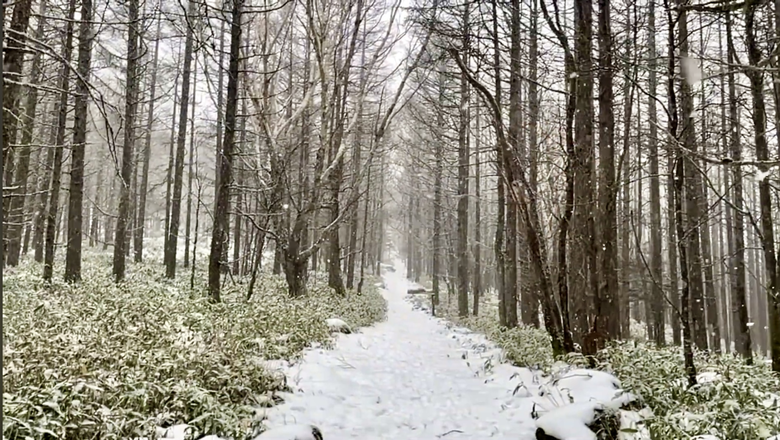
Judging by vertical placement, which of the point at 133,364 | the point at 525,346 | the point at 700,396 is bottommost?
the point at 525,346

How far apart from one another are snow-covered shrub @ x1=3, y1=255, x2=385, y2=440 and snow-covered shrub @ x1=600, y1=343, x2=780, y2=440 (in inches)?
141

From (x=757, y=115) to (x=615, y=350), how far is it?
180 inches

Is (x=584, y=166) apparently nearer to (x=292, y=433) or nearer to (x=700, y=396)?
(x=700, y=396)

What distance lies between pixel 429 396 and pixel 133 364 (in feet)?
10.8

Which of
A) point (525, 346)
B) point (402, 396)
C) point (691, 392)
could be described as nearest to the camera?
point (691, 392)

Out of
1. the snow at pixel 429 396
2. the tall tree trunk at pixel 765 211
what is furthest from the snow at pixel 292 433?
the tall tree trunk at pixel 765 211

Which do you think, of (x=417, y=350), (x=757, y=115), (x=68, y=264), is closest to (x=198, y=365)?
(x=417, y=350)

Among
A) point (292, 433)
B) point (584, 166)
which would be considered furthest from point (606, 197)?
point (292, 433)

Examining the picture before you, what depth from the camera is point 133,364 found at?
4.43 meters

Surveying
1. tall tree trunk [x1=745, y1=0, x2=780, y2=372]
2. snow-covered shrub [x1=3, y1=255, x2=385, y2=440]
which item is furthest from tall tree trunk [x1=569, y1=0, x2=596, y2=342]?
snow-covered shrub [x1=3, y1=255, x2=385, y2=440]

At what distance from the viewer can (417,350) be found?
9188 millimetres

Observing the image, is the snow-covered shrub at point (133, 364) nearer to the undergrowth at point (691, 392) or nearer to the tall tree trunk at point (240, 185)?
the tall tree trunk at point (240, 185)

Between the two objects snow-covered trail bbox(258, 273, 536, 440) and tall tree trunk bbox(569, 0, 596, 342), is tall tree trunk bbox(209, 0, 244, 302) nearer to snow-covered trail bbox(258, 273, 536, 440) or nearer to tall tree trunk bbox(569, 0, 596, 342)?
snow-covered trail bbox(258, 273, 536, 440)

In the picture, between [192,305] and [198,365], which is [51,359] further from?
[192,305]
